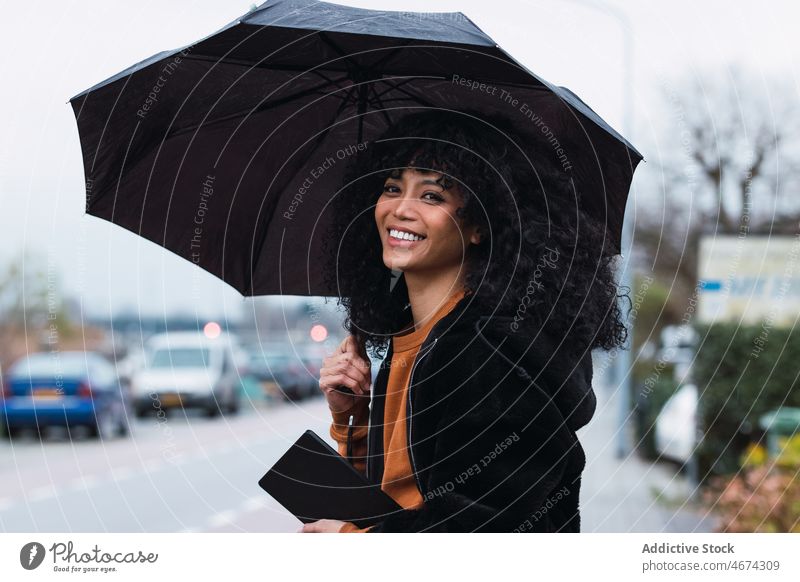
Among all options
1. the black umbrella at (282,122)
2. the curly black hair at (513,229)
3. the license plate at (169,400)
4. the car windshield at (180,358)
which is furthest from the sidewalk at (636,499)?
the car windshield at (180,358)

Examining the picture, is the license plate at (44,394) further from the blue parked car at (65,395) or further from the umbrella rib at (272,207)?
the umbrella rib at (272,207)

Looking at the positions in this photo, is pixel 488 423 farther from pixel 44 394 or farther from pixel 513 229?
pixel 44 394

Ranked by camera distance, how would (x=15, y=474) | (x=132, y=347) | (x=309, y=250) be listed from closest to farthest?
(x=309, y=250)
(x=15, y=474)
(x=132, y=347)

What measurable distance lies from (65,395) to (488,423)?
1571 cm

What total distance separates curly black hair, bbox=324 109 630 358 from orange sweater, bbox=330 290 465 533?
129mm

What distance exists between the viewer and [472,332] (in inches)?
90.6

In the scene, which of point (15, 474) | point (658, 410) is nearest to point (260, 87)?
point (658, 410)

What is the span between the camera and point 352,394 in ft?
8.45

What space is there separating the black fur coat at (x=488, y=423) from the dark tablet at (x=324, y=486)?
58mm

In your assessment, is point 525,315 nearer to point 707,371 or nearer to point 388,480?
point 388,480

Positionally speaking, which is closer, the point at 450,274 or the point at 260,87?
the point at 450,274

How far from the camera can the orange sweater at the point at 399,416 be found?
2398mm

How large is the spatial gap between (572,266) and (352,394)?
56 centimetres

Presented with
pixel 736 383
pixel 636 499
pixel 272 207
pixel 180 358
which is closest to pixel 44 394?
pixel 180 358
